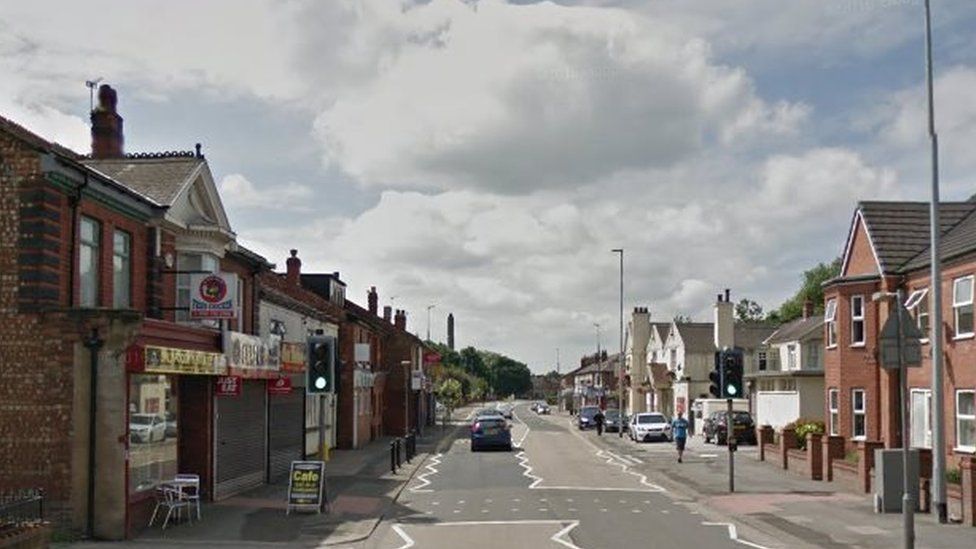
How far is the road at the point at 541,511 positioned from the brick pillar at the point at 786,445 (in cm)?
515

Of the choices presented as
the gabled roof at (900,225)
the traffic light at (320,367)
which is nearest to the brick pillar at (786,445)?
the gabled roof at (900,225)

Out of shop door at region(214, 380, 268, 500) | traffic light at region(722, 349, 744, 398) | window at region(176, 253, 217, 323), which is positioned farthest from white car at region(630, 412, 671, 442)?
window at region(176, 253, 217, 323)

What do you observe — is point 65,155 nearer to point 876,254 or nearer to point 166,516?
point 166,516

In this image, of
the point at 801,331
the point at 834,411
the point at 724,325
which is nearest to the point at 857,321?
the point at 834,411

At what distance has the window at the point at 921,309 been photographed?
31859 millimetres

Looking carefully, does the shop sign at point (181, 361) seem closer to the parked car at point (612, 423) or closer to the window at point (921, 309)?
the window at point (921, 309)

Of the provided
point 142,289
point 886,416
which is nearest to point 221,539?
point 142,289

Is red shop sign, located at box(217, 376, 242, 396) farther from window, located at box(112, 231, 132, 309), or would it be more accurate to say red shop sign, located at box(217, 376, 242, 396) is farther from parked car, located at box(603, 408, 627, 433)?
parked car, located at box(603, 408, 627, 433)

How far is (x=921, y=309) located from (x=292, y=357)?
57.4ft

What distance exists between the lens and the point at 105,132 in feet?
93.2

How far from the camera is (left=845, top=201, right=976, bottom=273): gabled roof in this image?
34.6 meters

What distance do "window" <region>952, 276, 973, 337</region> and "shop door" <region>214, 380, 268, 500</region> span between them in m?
18.2

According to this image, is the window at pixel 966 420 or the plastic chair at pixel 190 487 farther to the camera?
the window at pixel 966 420

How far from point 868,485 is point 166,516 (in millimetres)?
17933
